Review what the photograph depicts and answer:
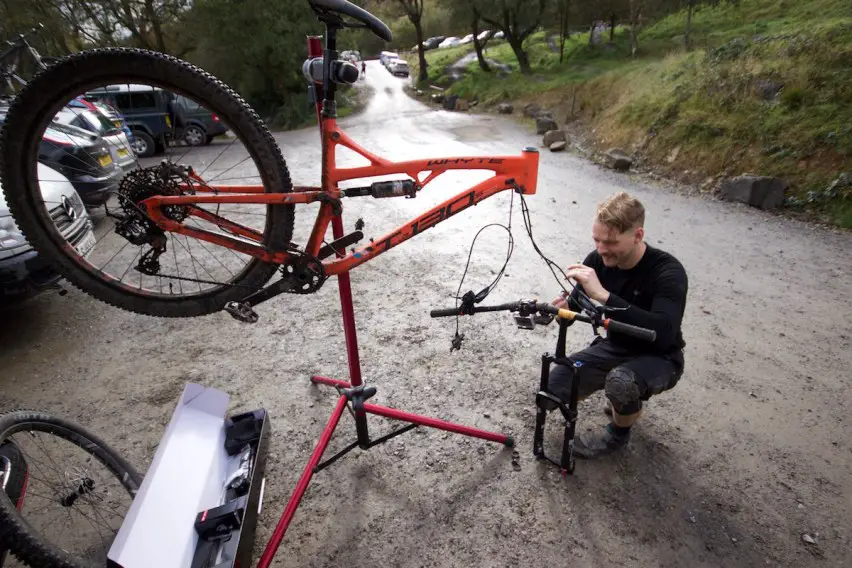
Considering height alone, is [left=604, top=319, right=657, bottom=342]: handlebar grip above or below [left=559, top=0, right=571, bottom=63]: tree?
below

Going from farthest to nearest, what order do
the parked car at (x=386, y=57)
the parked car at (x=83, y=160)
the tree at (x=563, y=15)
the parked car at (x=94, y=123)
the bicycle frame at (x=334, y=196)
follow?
the parked car at (x=386, y=57)
the tree at (x=563, y=15)
the parked car at (x=94, y=123)
the parked car at (x=83, y=160)
the bicycle frame at (x=334, y=196)

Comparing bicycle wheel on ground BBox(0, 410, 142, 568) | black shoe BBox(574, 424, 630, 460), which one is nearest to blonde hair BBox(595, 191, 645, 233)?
black shoe BBox(574, 424, 630, 460)

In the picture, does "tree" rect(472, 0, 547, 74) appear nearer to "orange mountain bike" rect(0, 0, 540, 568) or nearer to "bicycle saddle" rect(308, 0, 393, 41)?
"bicycle saddle" rect(308, 0, 393, 41)

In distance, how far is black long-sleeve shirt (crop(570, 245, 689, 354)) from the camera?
2176 millimetres

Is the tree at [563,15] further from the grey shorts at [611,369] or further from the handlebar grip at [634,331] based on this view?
the handlebar grip at [634,331]

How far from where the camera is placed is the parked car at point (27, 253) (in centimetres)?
327

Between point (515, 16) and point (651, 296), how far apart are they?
69.6 ft

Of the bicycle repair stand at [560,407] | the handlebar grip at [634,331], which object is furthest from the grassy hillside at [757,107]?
the handlebar grip at [634,331]

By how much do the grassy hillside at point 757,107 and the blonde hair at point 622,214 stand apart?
540cm

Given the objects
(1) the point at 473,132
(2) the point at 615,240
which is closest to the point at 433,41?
(1) the point at 473,132

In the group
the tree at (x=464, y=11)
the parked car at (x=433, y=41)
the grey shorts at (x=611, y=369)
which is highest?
the parked car at (x=433, y=41)

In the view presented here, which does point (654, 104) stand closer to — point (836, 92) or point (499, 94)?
point (836, 92)

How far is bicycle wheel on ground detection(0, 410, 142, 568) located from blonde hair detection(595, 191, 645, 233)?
2781mm

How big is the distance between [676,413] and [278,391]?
2.71 meters
